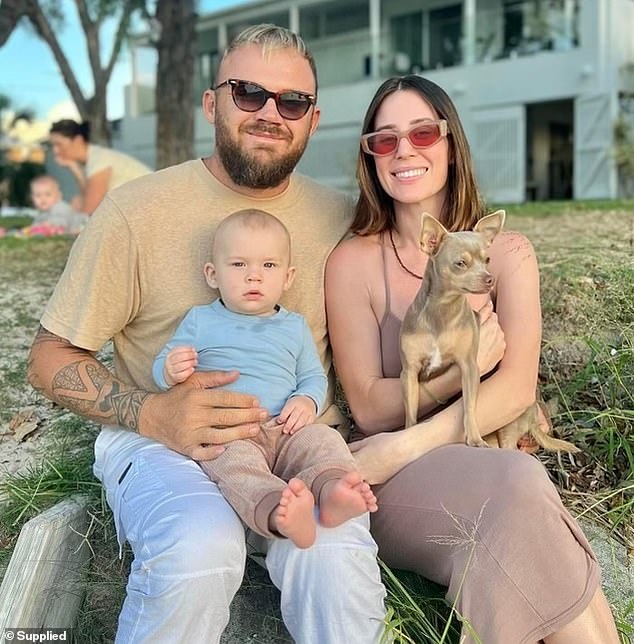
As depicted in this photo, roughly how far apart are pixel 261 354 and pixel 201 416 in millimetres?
312

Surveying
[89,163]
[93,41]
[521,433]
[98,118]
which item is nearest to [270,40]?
[521,433]

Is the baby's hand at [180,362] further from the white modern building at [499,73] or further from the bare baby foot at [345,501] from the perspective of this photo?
the white modern building at [499,73]

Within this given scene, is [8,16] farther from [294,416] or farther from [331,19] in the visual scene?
[331,19]

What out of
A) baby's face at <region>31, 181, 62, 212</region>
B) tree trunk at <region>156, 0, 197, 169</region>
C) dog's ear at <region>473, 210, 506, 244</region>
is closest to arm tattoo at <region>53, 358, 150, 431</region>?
dog's ear at <region>473, 210, 506, 244</region>

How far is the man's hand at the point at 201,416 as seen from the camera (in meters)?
2.50

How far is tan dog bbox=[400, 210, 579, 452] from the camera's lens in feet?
8.27

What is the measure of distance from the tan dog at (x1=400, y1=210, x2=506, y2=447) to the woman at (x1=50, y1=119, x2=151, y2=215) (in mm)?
5016

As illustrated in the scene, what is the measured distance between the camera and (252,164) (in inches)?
113

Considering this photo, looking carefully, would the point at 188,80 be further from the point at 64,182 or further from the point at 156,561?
the point at 64,182

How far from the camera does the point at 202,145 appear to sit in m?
26.1

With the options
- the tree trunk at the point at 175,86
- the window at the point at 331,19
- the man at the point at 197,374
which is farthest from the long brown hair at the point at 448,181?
the window at the point at 331,19

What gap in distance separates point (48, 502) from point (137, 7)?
13296mm

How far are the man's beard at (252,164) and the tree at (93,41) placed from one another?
913 centimetres

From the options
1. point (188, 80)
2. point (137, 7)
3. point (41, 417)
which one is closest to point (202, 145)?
point (137, 7)
